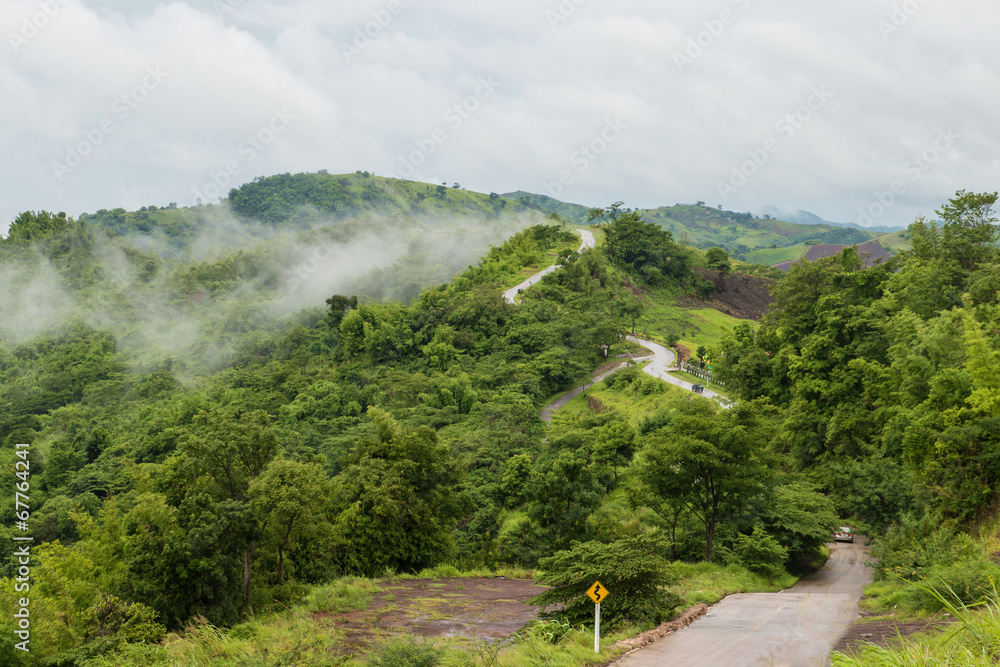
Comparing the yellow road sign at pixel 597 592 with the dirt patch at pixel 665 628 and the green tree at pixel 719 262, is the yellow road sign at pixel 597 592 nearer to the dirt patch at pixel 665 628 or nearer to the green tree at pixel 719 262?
the dirt patch at pixel 665 628

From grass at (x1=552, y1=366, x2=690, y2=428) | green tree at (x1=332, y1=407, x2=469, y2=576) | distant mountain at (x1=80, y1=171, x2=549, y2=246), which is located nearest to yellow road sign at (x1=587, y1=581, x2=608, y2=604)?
green tree at (x1=332, y1=407, x2=469, y2=576)

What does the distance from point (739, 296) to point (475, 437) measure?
61152 mm

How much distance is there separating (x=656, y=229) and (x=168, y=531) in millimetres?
80860

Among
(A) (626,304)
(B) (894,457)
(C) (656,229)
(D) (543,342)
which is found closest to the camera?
(B) (894,457)

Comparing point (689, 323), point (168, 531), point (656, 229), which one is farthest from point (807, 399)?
point (656, 229)

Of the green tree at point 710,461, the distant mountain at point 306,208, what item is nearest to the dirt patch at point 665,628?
the green tree at point 710,461

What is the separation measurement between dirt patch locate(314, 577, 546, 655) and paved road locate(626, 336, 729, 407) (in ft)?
82.7

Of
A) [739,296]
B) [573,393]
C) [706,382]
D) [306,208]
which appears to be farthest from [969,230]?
[306,208]

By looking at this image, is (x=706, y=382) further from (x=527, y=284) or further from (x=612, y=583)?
(x=612, y=583)

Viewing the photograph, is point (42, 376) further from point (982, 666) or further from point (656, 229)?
point (982, 666)

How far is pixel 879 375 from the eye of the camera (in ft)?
103

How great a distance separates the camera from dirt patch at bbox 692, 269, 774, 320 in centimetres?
8662

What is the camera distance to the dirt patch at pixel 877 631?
10859mm

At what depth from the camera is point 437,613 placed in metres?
16.5
